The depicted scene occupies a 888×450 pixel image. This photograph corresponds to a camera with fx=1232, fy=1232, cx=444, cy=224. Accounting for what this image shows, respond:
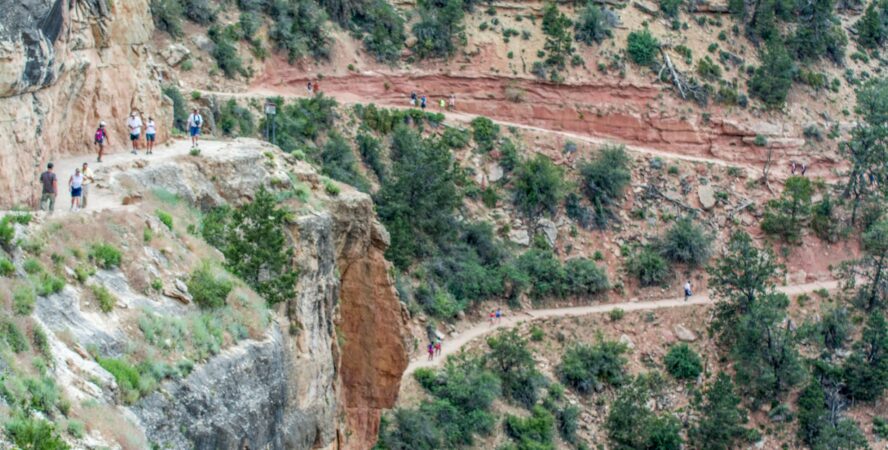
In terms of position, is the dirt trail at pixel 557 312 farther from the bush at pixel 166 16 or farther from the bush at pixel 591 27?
the bush at pixel 166 16

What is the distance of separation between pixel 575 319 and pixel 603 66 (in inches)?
752

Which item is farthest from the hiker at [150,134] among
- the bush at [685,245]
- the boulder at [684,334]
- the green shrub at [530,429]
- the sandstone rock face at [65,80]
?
the bush at [685,245]

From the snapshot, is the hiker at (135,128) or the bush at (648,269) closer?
the hiker at (135,128)

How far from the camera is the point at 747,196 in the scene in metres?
66.2

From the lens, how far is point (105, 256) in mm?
19562

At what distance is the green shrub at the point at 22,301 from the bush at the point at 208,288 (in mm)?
4551

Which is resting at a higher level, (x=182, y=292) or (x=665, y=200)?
(x=182, y=292)

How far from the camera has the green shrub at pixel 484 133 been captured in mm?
63059

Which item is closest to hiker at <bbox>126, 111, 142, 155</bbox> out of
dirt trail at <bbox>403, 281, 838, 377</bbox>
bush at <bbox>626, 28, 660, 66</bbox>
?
dirt trail at <bbox>403, 281, 838, 377</bbox>

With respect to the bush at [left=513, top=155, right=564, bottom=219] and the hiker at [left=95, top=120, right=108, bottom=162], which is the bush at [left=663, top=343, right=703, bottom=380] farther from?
the hiker at [left=95, top=120, right=108, bottom=162]

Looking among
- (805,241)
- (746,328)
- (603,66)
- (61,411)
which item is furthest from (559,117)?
(61,411)

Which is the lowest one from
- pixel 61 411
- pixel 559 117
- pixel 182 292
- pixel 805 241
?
pixel 805 241

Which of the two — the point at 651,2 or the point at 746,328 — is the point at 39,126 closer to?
the point at 746,328

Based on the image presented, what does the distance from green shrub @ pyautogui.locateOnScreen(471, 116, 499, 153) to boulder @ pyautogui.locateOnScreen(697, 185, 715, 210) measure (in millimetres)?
11300
